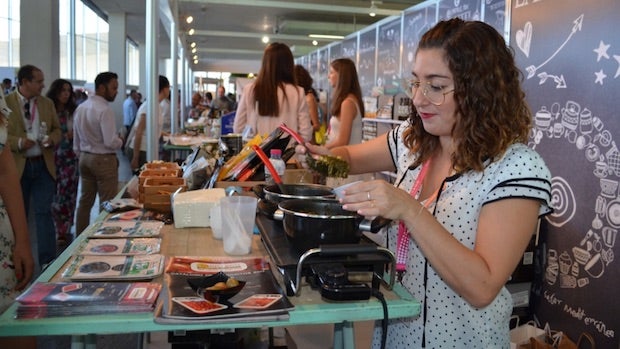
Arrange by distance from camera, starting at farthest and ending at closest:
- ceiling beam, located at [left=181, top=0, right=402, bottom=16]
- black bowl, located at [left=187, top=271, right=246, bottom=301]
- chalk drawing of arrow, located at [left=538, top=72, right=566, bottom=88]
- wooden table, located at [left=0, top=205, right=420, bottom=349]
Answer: ceiling beam, located at [left=181, top=0, right=402, bottom=16], chalk drawing of arrow, located at [left=538, top=72, right=566, bottom=88], black bowl, located at [left=187, top=271, right=246, bottom=301], wooden table, located at [left=0, top=205, right=420, bottom=349]

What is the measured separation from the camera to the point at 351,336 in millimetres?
1362

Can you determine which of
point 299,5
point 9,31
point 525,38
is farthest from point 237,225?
point 299,5

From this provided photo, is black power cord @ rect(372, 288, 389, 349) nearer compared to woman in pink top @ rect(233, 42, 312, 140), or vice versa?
black power cord @ rect(372, 288, 389, 349)

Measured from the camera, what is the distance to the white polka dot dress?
47.1 inches

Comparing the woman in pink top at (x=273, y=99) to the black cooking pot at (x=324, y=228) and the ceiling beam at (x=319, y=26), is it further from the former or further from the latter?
the ceiling beam at (x=319, y=26)

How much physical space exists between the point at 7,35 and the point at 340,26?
7214 mm

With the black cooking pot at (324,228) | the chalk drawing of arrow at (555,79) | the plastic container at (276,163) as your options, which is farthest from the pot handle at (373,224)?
the chalk drawing of arrow at (555,79)

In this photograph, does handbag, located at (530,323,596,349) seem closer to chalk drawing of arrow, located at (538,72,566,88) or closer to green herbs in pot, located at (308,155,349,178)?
chalk drawing of arrow, located at (538,72,566,88)

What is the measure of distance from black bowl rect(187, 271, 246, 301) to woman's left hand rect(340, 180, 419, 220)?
0.97ft

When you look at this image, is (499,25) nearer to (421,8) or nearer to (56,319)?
(421,8)

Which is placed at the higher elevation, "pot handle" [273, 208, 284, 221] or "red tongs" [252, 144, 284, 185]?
"red tongs" [252, 144, 284, 185]

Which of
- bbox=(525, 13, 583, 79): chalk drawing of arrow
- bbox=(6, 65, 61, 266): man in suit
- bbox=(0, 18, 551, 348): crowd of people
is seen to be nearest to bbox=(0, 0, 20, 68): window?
bbox=(6, 65, 61, 266): man in suit

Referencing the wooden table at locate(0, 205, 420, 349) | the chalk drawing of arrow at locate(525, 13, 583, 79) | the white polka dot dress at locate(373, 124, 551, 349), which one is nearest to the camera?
the wooden table at locate(0, 205, 420, 349)

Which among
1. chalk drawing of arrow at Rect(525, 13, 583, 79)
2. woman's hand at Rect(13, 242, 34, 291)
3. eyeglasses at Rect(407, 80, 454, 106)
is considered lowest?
woman's hand at Rect(13, 242, 34, 291)
